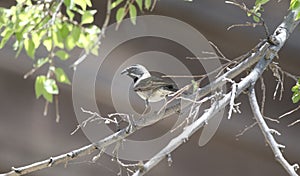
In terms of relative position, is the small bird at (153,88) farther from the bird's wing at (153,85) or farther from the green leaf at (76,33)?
the green leaf at (76,33)

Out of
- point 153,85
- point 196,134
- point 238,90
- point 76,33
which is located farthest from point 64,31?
point 196,134

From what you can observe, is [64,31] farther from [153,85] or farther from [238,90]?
[238,90]

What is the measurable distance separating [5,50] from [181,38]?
51.3 inches

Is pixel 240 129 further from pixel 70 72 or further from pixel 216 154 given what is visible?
pixel 70 72

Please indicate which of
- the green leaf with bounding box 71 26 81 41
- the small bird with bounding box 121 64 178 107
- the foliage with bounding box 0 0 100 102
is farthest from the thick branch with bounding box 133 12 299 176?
the green leaf with bounding box 71 26 81 41

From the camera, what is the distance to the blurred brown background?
4797mm

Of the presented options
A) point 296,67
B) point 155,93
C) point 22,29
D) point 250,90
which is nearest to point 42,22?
point 22,29

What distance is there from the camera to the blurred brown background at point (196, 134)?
4797mm

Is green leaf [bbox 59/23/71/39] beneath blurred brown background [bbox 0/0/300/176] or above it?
beneath

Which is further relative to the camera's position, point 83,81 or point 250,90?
point 83,81

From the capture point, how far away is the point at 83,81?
4.85m

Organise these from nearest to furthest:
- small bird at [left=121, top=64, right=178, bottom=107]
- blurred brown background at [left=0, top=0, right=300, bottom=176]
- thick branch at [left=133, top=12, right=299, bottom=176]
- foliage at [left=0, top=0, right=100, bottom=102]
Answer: thick branch at [left=133, top=12, right=299, bottom=176], foliage at [left=0, top=0, right=100, bottom=102], small bird at [left=121, top=64, right=178, bottom=107], blurred brown background at [left=0, top=0, right=300, bottom=176]

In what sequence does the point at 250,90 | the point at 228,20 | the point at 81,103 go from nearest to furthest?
the point at 250,90 → the point at 81,103 → the point at 228,20

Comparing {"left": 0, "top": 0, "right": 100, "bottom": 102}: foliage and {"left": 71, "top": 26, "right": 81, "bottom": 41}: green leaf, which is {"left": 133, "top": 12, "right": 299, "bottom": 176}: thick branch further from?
{"left": 71, "top": 26, "right": 81, "bottom": 41}: green leaf
